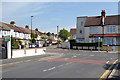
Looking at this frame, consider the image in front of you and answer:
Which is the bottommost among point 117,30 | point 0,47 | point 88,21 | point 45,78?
point 45,78

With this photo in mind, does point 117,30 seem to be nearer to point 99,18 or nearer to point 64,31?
point 99,18

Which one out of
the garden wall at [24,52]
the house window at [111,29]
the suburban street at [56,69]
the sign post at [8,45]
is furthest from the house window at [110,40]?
the sign post at [8,45]

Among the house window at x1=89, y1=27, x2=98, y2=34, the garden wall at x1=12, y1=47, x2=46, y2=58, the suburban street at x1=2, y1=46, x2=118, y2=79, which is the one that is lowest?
the suburban street at x1=2, y1=46, x2=118, y2=79

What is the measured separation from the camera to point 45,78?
28.1ft

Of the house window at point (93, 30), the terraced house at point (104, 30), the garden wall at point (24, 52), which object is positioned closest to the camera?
the garden wall at point (24, 52)

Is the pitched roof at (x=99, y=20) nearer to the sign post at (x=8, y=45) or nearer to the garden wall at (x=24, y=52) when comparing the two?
the garden wall at (x=24, y=52)

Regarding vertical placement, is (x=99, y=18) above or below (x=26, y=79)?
above

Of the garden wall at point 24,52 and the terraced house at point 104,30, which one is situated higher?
the terraced house at point 104,30

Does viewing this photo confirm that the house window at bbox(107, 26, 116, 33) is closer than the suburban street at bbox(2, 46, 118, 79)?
No

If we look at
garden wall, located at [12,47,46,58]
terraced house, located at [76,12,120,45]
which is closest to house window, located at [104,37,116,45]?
terraced house, located at [76,12,120,45]

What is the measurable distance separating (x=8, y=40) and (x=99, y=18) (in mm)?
33835

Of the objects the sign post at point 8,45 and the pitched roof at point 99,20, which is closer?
the sign post at point 8,45

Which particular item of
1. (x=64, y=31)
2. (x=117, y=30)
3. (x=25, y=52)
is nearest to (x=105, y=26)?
(x=117, y=30)

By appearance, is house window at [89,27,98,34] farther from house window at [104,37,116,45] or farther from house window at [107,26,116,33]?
house window at [104,37,116,45]
